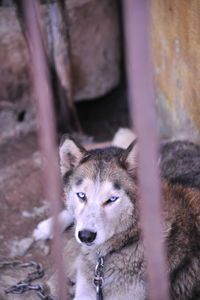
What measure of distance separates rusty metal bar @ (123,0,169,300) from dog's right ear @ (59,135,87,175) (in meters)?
1.69

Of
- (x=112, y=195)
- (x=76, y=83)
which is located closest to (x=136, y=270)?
(x=112, y=195)

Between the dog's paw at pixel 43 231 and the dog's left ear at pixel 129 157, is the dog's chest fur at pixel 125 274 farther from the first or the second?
the dog's paw at pixel 43 231

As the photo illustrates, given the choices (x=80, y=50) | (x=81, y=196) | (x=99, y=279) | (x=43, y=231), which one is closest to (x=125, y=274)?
(x=99, y=279)

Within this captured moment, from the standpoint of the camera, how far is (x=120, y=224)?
3488 millimetres

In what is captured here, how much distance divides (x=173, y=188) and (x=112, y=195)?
678 mm

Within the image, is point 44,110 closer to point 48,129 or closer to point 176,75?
point 48,129

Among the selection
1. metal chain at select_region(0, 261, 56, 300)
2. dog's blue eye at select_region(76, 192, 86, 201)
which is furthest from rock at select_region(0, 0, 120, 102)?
dog's blue eye at select_region(76, 192, 86, 201)

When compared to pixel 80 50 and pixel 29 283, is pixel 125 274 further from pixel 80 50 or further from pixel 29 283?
pixel 80 50

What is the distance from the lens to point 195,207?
3707 mm

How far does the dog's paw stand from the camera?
5.04 meters

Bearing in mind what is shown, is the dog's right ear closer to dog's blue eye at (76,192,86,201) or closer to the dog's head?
the dog's head

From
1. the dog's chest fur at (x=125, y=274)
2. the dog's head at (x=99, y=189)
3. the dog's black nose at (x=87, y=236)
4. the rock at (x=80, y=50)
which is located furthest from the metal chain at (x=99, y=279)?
the rock at (x=80, y=50)

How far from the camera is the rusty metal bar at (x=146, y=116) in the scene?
1743mm

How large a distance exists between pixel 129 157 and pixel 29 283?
1.65 metres
